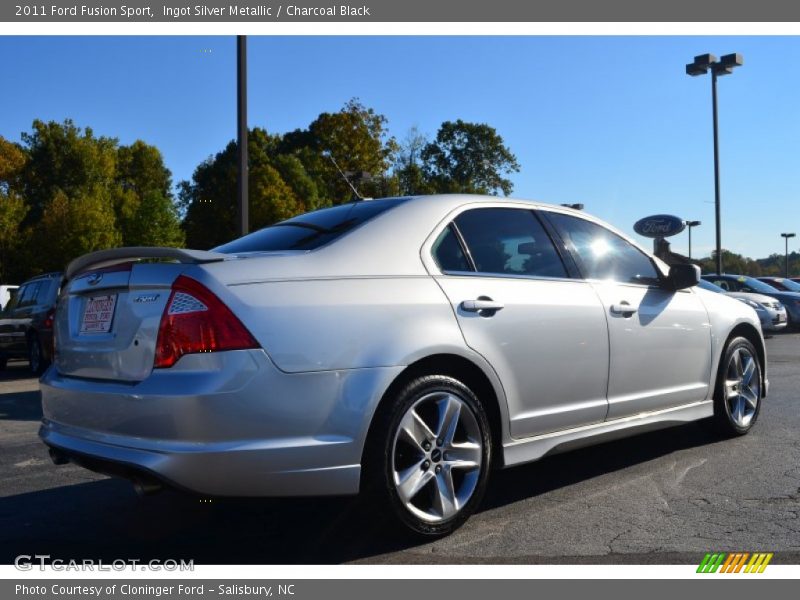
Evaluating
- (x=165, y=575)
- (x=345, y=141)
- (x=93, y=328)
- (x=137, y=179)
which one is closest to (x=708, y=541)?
(x=165, y=575)

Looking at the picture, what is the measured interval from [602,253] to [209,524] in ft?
8.80

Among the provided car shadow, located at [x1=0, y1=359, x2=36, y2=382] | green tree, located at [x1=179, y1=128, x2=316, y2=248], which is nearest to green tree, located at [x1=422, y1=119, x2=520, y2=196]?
green tree, located at [x1=179, y1=128, x2=316, y2=248]

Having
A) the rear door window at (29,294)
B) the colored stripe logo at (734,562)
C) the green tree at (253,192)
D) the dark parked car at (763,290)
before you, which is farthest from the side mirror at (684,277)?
the green tree at (253,192)

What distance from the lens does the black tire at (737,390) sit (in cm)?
552

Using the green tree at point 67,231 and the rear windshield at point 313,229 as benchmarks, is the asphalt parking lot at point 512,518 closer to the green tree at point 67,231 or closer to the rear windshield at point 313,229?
the rear windshield at point 313,229

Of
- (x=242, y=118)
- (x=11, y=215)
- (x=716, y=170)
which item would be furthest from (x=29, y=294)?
(x=11, y=215)

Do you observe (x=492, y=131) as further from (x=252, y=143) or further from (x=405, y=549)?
(x=405, y=549)

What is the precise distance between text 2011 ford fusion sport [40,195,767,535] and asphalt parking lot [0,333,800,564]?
0.98 ft

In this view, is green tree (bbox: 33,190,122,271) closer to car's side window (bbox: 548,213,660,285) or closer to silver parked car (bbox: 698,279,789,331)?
silver parked car (bbox: 698,279,789,331)

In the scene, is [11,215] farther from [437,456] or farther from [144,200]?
[437,456]

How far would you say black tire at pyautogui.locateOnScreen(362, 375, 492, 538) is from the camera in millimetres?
3344

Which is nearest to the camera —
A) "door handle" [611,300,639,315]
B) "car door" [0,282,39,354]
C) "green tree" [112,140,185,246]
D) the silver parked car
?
"door handle" [611,300,639,315]

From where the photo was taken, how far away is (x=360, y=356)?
10.8 ft

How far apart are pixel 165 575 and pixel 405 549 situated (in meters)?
0.98
